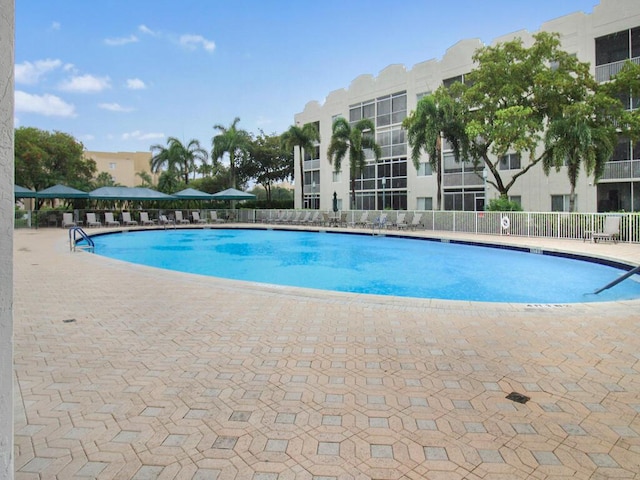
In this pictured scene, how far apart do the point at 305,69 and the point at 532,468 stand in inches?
942

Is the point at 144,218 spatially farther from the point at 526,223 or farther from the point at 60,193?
the point at 526,223

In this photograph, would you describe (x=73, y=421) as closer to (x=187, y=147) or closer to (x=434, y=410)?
(x=434, y=410)

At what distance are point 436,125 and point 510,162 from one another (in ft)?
20.1

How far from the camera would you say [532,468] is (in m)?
2.28

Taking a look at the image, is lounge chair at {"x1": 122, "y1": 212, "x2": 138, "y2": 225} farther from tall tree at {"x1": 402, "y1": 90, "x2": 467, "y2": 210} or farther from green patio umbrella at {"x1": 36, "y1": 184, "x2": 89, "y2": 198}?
tall tree at {"x1": 402, "y1": 90, "x2": 467, "y2": 210}

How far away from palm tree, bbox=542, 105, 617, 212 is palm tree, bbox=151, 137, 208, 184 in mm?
29019

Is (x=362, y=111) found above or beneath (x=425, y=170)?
above

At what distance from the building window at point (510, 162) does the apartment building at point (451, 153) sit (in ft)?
0.18

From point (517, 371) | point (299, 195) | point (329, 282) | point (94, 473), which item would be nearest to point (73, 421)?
point (94, 473)

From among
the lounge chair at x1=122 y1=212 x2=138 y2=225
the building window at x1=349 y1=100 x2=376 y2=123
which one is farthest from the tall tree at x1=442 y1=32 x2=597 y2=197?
the lounge chair at x1=122 y1=212 x2=138 y2=225

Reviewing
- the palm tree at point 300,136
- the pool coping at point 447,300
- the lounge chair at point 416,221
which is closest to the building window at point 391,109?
the palm tree at point 300,136

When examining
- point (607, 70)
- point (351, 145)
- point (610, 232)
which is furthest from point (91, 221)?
point (607, 70)

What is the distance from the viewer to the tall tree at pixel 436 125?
2130 cm

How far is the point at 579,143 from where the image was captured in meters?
16.6
